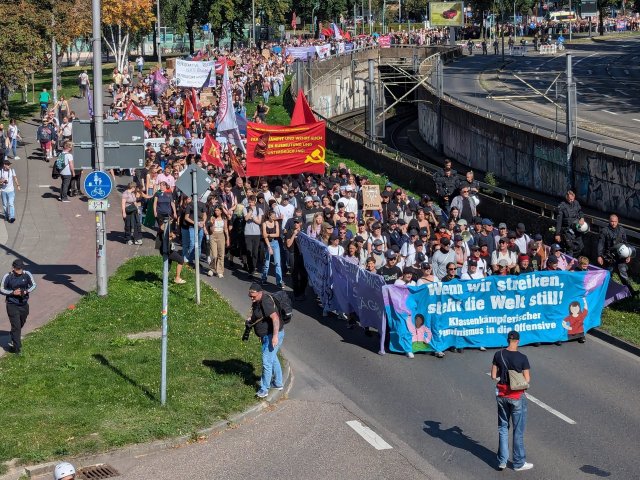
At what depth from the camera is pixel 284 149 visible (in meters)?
27.1

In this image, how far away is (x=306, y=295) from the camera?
70.0ft

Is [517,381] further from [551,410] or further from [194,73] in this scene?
[194,73]

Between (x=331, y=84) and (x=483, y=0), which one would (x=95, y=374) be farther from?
(x=483, y=0)

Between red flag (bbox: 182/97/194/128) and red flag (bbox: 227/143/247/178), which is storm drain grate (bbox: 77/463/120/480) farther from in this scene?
red flag (bbox: 182/97/194/128)

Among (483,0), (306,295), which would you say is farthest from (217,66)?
(483,0)

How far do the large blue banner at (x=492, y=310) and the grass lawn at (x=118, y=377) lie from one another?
2.39 meters

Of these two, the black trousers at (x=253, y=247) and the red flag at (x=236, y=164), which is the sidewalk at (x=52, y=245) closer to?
the red flag at (x=236, y=164)

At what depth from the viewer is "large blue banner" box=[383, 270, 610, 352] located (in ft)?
56.4

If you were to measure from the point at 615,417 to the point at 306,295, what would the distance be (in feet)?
26.9

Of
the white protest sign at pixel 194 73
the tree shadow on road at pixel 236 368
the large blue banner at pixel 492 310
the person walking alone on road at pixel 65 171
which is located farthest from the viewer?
the white protest sign at pixel 194 73

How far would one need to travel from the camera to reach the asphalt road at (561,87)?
136 ft

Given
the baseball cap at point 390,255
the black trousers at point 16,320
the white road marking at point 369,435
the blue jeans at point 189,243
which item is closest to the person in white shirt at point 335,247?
the baseball cap at point 390,255

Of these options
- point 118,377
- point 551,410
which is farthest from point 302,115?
point 551,410

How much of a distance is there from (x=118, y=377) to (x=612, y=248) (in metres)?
9.93
